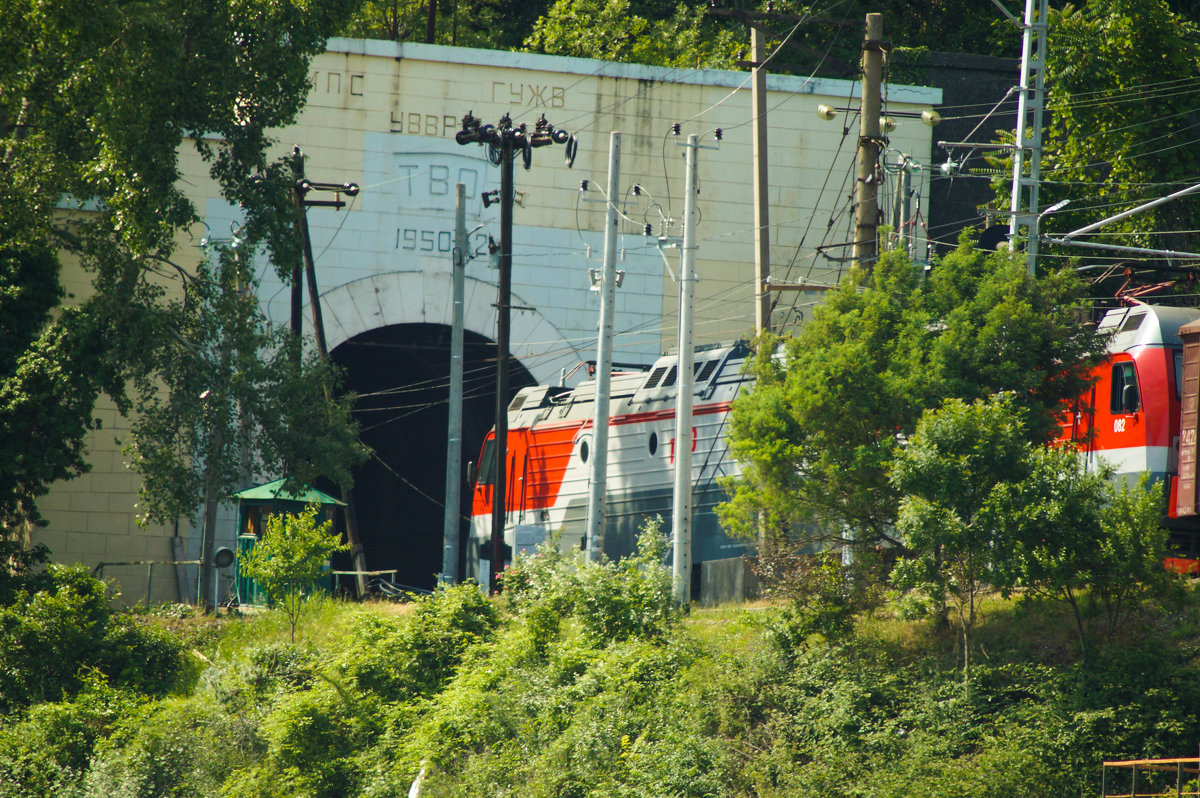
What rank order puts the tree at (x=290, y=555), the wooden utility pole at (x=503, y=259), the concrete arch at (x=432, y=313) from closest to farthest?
the tree at (x=290, y=555)
the wooden utility pole at (x=503, y=259)
the concrete arch at (x=432, y=313)

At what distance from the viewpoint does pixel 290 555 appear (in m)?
25.1

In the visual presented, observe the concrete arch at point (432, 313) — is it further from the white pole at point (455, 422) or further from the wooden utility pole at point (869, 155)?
the wooden utility pole at point (869, 155)

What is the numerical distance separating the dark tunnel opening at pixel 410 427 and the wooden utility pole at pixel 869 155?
19.3m

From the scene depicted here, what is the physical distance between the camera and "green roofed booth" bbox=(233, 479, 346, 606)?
3089 cm

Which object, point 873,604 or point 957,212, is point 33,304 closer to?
point 873,604

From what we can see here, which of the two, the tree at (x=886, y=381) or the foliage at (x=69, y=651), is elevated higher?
the tree at (x=886, y=381)

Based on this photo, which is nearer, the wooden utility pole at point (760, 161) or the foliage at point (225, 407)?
the foliage at point (225, 407)

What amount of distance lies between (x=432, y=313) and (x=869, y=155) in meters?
19.7

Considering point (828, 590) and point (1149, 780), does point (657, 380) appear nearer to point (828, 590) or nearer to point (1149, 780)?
point (828, 590)

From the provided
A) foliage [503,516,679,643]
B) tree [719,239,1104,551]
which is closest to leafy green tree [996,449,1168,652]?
tree [719,239,1104,551]

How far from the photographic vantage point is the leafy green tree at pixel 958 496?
1669cm

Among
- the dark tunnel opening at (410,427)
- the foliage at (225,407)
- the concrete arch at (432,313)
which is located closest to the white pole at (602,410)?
the foliage at (225,407)

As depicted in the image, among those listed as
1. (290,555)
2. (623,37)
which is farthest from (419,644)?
(623,37)

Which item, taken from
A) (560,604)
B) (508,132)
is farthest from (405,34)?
(560,604)
